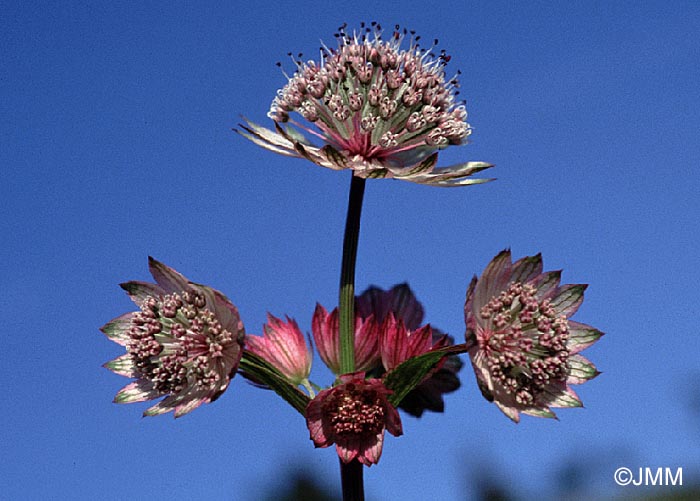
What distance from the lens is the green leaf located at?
2.36 meters

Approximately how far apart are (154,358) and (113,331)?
0.19m

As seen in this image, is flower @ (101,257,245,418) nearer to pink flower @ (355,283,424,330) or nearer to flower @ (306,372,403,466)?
flower @ (306,372,403,466)

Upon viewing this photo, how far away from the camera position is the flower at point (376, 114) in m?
2.59

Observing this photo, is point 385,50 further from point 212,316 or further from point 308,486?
point 308,486

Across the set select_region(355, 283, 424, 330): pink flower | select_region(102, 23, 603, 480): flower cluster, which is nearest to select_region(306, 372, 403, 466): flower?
select_region(102, 23, 603, 480): flower cluster

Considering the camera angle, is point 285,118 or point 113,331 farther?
point 285,118

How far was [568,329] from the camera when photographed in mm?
2514

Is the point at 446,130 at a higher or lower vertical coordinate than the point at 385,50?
lower

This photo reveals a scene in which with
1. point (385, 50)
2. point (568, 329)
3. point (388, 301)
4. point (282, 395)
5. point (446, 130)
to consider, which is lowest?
point (282, 395)

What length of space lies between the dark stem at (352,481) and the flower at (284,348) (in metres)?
0.31

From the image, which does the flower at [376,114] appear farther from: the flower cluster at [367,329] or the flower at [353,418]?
the flower at [353,418]

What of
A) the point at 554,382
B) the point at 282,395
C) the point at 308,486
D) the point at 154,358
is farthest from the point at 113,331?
the point at 308,486

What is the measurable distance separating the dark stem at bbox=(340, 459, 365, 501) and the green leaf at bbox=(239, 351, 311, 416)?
0.19m

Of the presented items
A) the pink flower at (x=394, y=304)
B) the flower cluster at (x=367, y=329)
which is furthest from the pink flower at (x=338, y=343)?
the pink flower at (x=394, y=304)
